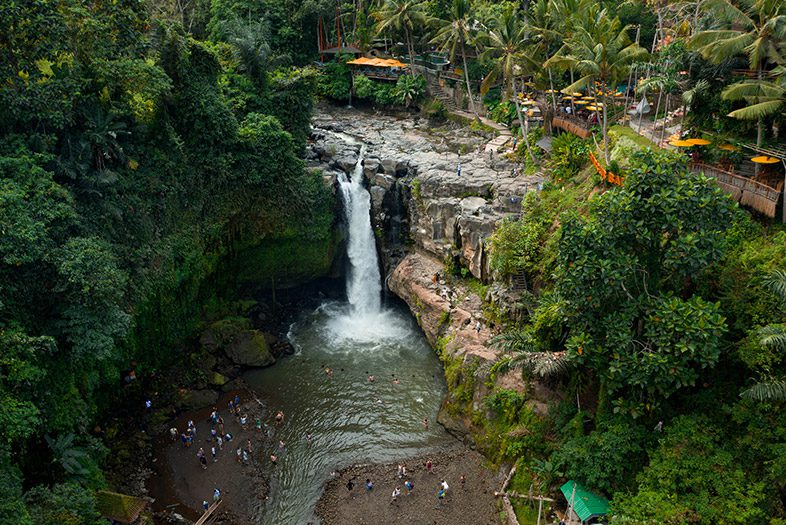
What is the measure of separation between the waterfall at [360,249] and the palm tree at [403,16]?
703 inches

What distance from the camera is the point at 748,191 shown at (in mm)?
25281

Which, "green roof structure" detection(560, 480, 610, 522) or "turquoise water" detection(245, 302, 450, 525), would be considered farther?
"turquoise water" detection(245, 302, 450, 525)

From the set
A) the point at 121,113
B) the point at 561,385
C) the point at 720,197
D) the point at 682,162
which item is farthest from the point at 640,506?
the point at 121,113

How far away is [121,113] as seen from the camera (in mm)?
29969

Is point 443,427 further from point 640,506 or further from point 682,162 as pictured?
point 682,162

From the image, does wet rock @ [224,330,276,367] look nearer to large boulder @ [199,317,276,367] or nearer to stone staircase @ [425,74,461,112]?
large boulder @ [199,317,276,367]

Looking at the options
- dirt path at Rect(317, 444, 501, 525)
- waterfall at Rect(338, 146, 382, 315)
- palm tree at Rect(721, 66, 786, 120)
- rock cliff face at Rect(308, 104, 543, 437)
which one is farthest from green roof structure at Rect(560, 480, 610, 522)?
waterfall at Rect(338, 146, 382, 315)

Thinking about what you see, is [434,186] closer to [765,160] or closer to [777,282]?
[765,160]

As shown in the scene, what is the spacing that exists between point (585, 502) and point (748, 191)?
15.2 metres

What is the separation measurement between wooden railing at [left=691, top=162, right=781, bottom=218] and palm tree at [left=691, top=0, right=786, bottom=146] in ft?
6.58

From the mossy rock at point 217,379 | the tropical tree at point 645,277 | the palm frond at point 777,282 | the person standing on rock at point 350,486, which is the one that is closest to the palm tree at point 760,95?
the tropical tree at point 645,277

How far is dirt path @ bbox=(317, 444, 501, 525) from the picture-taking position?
26484 millimetres

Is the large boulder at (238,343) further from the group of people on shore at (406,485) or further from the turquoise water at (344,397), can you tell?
the group of people on shore at (406,485)

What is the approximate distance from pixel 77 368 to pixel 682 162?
2785 centimetres
